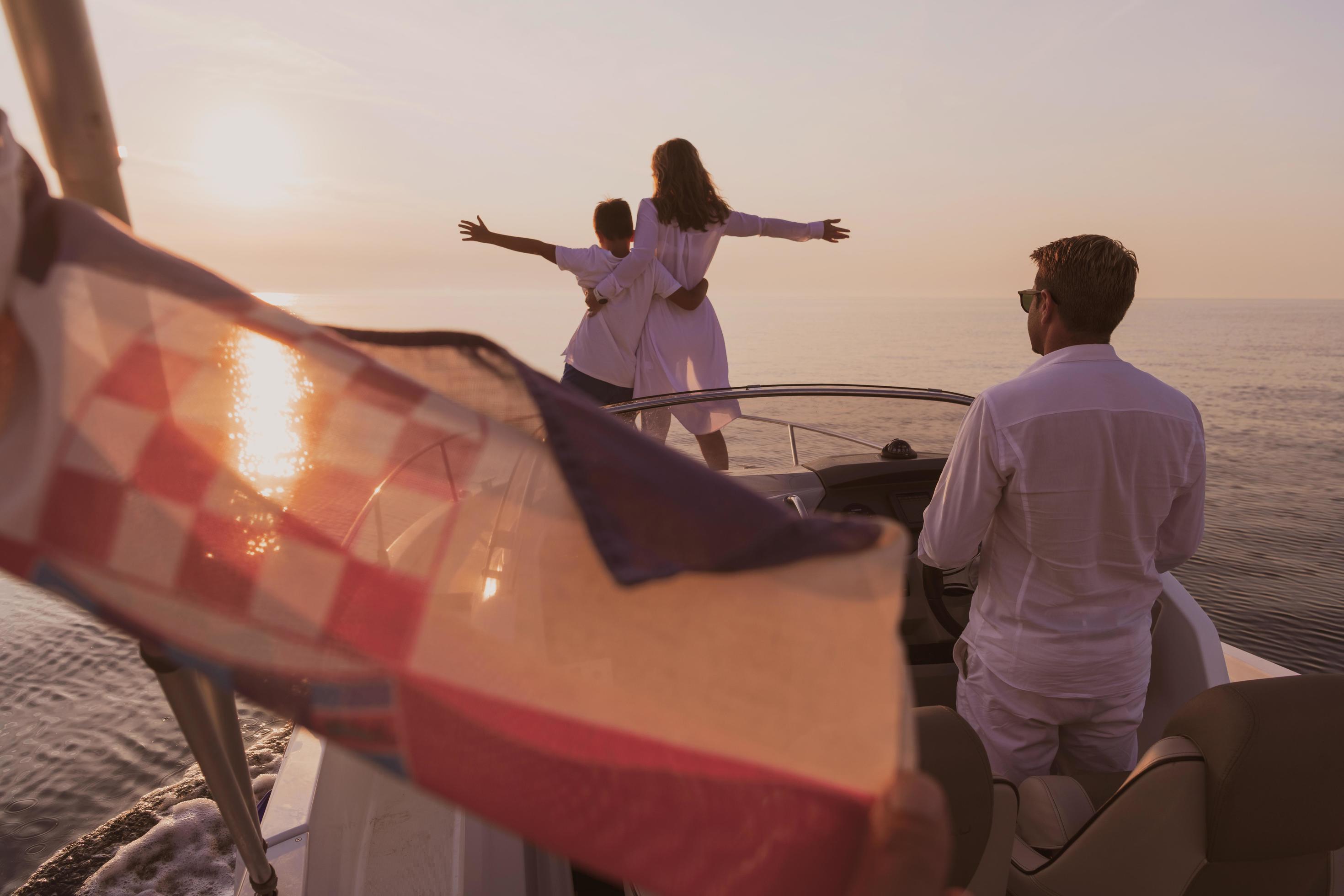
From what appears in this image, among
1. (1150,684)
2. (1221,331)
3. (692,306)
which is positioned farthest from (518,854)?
(1221,331)

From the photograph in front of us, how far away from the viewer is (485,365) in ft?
2.57

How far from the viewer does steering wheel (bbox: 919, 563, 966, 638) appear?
7.43ft

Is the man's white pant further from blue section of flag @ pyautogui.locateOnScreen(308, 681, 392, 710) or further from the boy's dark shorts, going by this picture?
the boy's dark shorts

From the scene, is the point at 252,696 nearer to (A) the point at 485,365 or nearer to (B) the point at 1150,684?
(A) the point at 485,365

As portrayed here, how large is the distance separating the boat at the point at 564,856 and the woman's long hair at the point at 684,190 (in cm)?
285

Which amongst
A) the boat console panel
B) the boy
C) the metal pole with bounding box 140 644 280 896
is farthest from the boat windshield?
the metal pole with bounding box 140 644 280 896

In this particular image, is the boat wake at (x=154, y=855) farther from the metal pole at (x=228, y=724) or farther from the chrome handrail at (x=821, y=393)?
the metal pole at (x=228, y=724)

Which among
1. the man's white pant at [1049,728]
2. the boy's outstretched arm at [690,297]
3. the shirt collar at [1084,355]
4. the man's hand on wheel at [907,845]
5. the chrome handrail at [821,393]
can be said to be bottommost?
the man's white pant at [1049,728]

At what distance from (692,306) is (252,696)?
363cm

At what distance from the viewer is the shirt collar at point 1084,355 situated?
5.25ft

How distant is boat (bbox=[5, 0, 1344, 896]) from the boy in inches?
103

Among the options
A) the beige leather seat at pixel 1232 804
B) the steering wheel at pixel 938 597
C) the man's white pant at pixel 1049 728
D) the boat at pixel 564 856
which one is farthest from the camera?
the steering wheel at pixel 938 597

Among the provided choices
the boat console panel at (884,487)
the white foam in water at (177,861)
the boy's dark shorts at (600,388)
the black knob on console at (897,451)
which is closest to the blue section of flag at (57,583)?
the boat console panel at (884,487)

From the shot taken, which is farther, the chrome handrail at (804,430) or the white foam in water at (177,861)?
the white foam in water at (177,861)
